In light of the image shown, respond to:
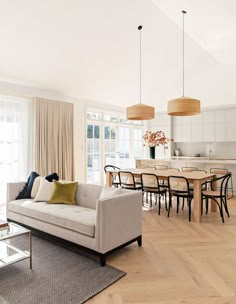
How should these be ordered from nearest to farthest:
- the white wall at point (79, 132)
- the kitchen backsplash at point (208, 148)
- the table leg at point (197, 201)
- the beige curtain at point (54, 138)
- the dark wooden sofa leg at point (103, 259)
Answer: the dark wooden sofa leg at point (103, 259) < the table leg at point (197, 201) < the beige curtain at point (54, 138) < the white wall at point (79, 132) < the kitchen backsplash at point (208, 148)

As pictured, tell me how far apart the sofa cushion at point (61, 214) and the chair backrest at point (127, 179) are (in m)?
1.81

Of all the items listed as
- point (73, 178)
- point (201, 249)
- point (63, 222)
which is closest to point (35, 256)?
point (63, 222)

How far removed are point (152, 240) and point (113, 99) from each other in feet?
14.8

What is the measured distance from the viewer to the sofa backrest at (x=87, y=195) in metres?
3.72

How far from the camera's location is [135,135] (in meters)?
8.62

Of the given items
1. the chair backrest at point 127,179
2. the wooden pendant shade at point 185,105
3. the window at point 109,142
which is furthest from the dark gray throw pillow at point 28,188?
the window at point 109,142

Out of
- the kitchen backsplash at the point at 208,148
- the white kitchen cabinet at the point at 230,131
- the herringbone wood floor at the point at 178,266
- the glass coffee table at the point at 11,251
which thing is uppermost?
the white kitchen cabinet at the point at 230,131

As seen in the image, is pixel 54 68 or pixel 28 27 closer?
pixel 28 27

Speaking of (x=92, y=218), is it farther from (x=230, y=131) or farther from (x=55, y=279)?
(x=230, y=131)

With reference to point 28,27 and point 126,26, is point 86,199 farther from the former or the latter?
point 126,26

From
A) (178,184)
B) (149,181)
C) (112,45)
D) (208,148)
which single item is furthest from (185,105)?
(208,148)

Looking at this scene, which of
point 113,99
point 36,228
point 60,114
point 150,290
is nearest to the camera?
point 150,290

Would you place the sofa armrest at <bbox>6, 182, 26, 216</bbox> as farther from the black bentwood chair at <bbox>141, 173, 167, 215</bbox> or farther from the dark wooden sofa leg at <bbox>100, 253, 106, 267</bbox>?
the black bentwood chair at <bbox>141, 173, 167, 215</bbox>

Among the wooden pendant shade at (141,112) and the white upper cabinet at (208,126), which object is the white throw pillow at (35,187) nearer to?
the wooden pendant shade at (141,112)
